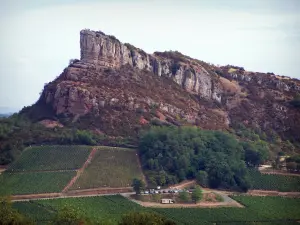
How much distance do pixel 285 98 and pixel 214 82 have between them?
11199 mm

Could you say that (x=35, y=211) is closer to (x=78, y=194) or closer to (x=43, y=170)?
(x=78, y=194)

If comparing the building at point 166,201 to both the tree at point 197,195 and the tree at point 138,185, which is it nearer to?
the tree at point 197,195

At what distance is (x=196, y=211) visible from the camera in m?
53.5

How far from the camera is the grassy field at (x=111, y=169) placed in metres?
60.4

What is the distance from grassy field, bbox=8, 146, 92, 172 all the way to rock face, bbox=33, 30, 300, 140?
19.6ft

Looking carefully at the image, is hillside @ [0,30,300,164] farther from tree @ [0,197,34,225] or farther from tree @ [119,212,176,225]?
tree @ [119,212,176,225]

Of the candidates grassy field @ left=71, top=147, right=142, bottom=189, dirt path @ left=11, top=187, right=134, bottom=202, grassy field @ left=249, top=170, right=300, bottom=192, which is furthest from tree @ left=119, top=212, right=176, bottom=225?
grassy field @ left=249, top=170, right=300, bottom=192

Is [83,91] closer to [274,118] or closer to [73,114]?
[73,114]

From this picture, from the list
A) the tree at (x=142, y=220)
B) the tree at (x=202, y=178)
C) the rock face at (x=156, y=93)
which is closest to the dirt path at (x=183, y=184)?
the tree at (x=202, y=178)

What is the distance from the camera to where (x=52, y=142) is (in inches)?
2702

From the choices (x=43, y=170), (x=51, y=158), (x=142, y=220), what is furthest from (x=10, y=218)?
(x=51, y=158)

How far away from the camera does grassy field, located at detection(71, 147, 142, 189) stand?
6041 centimetres

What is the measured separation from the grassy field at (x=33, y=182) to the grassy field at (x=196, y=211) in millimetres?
3505

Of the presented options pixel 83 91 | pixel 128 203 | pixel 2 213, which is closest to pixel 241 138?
pixel 83 91
